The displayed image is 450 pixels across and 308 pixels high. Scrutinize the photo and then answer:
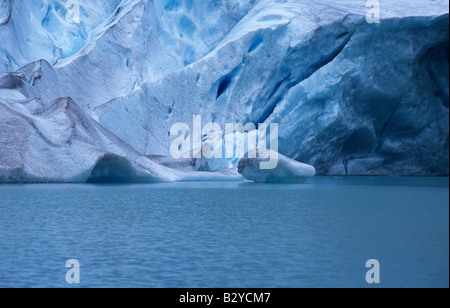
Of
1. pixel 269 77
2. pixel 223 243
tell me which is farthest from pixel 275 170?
pixel 223 243

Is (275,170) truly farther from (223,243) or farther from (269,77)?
(223,243)

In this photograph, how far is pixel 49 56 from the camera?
17266mm

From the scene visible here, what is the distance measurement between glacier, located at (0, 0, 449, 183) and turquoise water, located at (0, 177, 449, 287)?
22.1 ft

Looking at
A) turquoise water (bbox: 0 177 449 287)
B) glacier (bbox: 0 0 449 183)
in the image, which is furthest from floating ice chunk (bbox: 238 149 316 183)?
turquoise water (bbox: 0 177 449 287)

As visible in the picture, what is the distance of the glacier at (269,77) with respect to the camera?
14.7 metres

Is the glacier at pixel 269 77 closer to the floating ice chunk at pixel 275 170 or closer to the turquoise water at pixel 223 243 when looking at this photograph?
the floating ice chunk at pixel 275 170

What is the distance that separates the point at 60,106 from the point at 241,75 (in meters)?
5.58

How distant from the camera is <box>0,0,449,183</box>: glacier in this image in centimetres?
Answer: 1472

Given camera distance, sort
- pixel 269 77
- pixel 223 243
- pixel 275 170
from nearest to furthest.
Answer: pixel 223 243, pixel 275 170, pixel 269 77

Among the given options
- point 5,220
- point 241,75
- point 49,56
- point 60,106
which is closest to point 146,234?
point 5,220

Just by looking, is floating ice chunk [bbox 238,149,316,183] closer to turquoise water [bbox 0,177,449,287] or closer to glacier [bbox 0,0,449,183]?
glacier [bbox 0,0,449,183]

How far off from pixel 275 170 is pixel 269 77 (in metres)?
3.82

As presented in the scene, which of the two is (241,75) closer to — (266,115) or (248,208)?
(266,115)

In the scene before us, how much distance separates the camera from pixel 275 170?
1310cm
